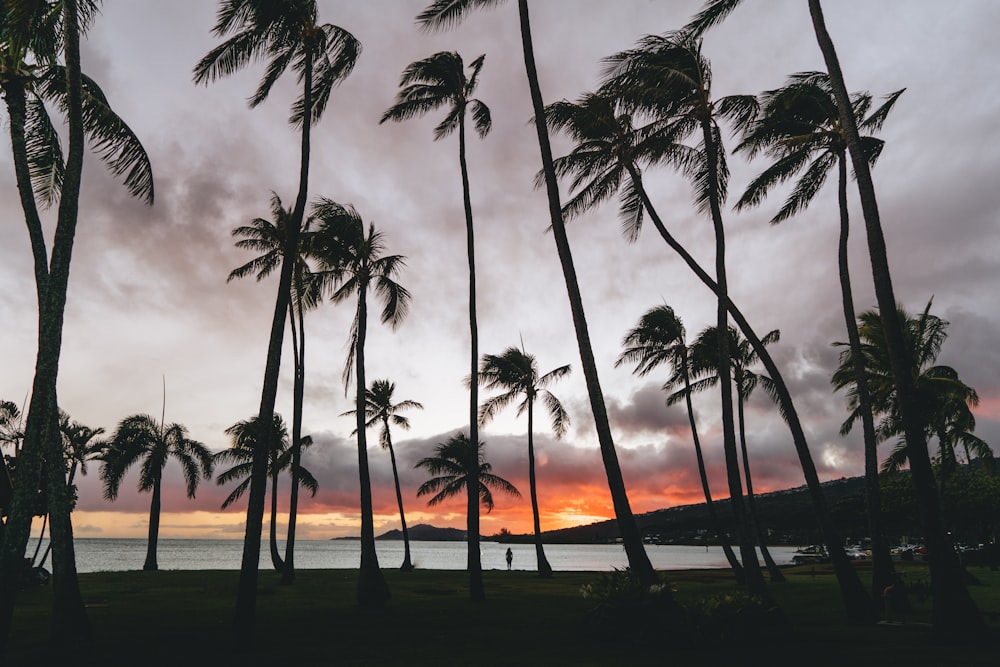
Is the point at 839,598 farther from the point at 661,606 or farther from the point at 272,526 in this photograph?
the point at 272,526

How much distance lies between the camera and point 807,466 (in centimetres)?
1577

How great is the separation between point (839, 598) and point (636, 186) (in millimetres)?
13814

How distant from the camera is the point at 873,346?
1002 inches

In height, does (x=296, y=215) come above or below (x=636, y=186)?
below

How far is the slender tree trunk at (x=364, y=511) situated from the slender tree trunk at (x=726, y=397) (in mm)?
10056

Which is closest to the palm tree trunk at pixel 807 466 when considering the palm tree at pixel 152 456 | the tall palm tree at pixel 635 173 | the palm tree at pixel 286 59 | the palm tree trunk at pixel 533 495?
the tall palm tree at pixel 635 173

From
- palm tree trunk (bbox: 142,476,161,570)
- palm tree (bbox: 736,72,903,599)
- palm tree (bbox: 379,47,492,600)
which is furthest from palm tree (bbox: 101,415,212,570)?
palm tree (bbox: 736,72,903,599)

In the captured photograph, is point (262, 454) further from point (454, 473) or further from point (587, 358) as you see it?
point (454, 473)

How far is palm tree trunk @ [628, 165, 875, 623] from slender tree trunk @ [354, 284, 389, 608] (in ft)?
33.0

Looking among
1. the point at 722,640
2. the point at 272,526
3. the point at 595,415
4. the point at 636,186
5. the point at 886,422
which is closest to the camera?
the point at 722,640

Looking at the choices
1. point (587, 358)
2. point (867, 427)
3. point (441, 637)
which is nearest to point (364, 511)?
point (441, 637)

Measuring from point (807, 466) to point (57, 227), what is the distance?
1682 cm

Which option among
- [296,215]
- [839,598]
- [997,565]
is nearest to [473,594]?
[839,598]

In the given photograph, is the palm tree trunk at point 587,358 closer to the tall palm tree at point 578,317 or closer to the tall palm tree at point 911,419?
the tall palm tree at point 578,317
